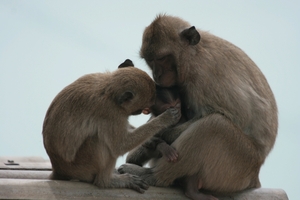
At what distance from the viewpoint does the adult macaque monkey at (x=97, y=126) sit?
301 inches

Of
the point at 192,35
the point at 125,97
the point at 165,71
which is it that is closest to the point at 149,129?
the point at 125,97

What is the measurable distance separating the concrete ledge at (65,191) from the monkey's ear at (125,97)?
113 cm

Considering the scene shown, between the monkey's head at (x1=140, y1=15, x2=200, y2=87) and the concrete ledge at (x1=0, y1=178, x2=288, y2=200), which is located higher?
the monkey's head at (x1=140, y1=15, x2=200, y2=87)

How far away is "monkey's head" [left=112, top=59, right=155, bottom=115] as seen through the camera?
7.84 meters

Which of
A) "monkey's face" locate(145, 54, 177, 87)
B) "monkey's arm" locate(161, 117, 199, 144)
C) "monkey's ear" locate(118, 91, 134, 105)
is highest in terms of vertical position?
"monkey's face" locate(145, 54, 177, 87)

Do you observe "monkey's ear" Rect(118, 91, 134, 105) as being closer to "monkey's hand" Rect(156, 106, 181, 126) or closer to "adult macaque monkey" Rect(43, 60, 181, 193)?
"adult macaque monkey" Rect(43, 60, 181, 193)

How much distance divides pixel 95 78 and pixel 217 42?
74.3 inches

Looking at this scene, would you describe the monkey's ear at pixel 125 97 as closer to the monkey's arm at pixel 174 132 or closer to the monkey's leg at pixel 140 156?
the monkey's arm at pixel 174 132

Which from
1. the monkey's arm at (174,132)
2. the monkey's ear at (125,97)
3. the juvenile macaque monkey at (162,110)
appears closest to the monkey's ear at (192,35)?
the juvenile macaque monkey at (162,110)

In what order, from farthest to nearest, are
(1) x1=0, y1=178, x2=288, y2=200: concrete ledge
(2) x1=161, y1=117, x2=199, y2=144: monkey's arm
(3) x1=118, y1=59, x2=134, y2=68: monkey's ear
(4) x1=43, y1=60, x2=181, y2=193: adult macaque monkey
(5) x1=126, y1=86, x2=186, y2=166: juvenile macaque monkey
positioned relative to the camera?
1. (3) x1=118, y1=59, x2=134, y2=68: monkey's ear
2. (2) x1=161, y1=117, x2=199, y2=144: monkey's arm
3. (5) x1=126, y1=86, x2=186, y2=166: juvenile macaque monkey
4. (4) x1=43, y1=60, x2=181, y2=193: adult macaque monkey
5. (1) x1=0, y1=178, x2=288, y2=200: concrete ledge

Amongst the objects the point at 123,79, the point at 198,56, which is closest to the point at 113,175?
the point at 123,79

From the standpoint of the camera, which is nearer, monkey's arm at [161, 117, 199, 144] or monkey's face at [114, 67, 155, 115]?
monkey's face at [114, 67, 155, 115]

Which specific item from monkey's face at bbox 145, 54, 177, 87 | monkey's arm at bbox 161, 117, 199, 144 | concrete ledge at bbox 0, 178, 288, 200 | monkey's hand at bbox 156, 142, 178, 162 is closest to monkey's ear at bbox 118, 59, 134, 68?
Result: monkey's face at bbox 145, 54, 177, 87

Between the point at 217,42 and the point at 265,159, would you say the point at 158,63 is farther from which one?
the point at 265,159
